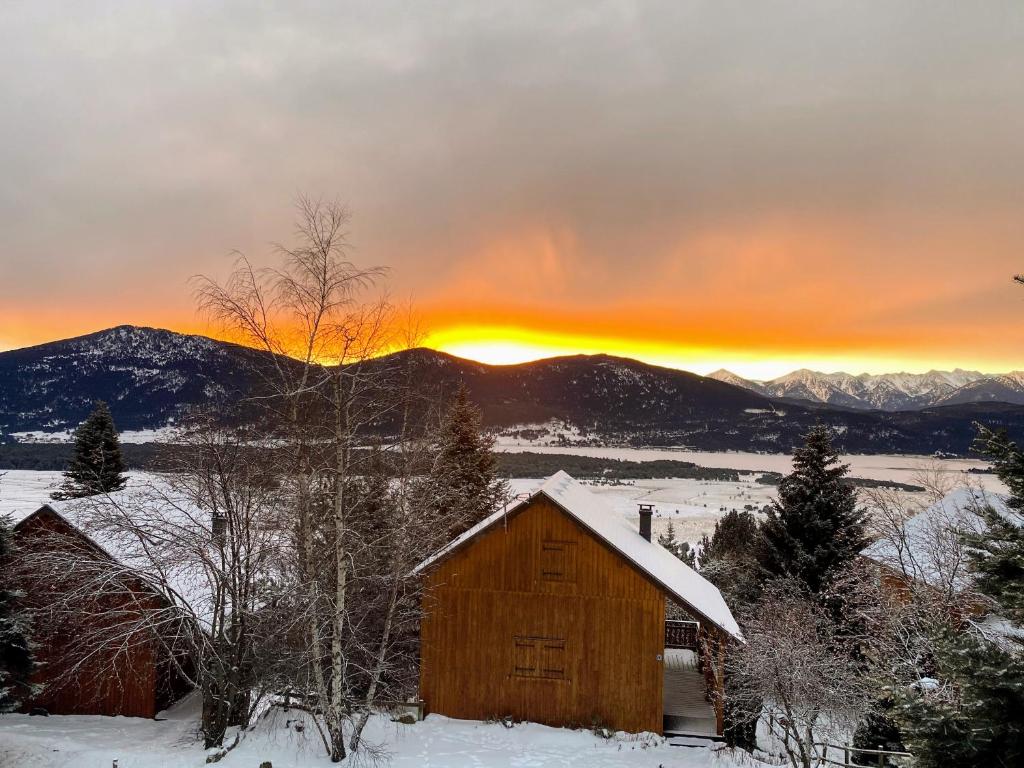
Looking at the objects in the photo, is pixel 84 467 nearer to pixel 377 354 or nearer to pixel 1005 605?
pixel 377 354

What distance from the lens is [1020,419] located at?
16388cm

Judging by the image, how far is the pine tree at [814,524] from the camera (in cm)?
2514

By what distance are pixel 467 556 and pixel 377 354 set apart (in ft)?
25.1

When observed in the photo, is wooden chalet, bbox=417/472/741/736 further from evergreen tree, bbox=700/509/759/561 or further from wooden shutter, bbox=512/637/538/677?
evergreen tree, bbox=700/509/759/561

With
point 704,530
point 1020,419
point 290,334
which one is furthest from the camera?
point 1020,419

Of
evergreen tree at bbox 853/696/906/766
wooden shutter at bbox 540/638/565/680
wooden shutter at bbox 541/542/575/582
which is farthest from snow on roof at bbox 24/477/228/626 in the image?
evergreen tree at bbox 853/696/906/766

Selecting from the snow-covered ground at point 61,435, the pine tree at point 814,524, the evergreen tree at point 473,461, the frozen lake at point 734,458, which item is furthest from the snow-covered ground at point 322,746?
the snow-covered ground at point 61,435

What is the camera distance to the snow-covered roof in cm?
1770

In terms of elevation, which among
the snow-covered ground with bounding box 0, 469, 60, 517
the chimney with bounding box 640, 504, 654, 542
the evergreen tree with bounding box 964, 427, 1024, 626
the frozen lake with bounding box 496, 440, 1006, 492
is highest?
the evergreen tree with bounding box 964, 427, 1024, 626

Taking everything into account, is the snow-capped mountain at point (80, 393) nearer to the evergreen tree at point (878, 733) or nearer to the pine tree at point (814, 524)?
the pine tree at point (814, 524)

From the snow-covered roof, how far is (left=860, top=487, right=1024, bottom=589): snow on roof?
6.96m

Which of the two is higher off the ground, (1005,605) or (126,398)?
(126,398)

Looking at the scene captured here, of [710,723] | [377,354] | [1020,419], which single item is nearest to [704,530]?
[710,723]

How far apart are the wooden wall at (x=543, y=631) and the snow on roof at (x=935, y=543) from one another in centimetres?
996
